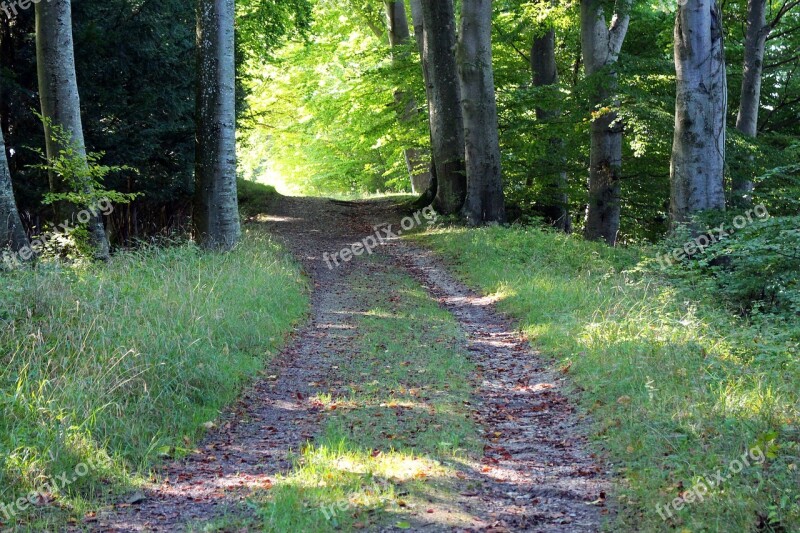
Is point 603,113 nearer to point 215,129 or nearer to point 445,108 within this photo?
point 445,108

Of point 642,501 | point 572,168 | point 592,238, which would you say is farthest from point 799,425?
point 572,168

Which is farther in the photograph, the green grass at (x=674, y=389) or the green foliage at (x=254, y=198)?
the green foliage at (x=254, y=198)

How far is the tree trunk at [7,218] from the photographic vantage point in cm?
985

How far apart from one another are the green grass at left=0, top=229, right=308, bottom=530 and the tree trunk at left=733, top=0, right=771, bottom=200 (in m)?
12.1

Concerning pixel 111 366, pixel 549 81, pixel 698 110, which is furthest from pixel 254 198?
pixel 111 366

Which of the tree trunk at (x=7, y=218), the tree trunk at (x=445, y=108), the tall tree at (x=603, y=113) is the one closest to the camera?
the tree trunk at (x=7, y=218)

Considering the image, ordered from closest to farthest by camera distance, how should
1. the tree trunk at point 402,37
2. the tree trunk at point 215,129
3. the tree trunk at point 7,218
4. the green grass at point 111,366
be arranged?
the green grass at point 111,366
the tree trunk at point 7,218
the tree trunk at point 215,129
the tree trunk at point 402,37

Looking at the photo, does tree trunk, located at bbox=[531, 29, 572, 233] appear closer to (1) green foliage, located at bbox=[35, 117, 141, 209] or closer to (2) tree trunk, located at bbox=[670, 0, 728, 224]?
(2) tree trunk, located at bbox=[670, 0, 728, 224]

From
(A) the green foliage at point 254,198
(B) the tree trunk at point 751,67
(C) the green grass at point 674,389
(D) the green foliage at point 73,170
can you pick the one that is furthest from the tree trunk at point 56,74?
(B) the tree trunk at point 751,67

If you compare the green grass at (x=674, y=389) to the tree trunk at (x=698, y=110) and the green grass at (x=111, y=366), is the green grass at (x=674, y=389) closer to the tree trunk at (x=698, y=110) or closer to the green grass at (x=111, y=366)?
the tree trunk at (x=698, y=110)

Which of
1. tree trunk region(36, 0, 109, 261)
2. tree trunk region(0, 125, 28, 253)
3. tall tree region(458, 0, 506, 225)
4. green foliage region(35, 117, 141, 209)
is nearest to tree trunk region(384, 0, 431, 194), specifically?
tall tree region(458, 0, 506, 225)

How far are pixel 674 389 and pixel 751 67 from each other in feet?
43.3

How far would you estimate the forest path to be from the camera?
4.80 metres

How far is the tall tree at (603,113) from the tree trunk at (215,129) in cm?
805
